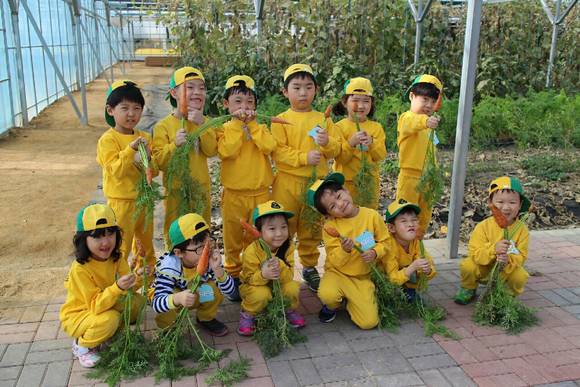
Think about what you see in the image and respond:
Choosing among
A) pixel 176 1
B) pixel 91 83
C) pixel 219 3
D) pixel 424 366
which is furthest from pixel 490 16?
pixel 91 83

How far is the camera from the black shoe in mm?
3693

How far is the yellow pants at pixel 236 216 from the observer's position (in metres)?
4.19

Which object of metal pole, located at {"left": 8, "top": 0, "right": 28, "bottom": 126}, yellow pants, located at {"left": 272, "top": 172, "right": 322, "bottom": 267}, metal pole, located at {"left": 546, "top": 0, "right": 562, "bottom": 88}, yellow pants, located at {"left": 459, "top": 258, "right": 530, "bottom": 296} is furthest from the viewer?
metal pole, located at {"left": 8, "top": 0, "right": 28, "bottom": 126}

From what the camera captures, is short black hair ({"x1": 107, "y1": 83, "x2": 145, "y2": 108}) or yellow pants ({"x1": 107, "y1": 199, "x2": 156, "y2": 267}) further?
yellow pants ({"x1": 107, "y1": 199, "x2": 156, "y2": 267})

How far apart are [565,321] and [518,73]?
8.77 metres

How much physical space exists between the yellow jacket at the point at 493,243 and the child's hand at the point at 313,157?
133 cm

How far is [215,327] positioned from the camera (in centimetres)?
371

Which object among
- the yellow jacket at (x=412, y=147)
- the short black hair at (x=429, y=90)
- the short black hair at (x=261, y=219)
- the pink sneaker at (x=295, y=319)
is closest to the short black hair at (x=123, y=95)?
the short black hair at (x=261, y=219)

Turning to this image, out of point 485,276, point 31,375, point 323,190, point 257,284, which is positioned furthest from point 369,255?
point 31,375

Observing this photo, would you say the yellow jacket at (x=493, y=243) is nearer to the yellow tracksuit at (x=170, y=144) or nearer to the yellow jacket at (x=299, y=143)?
the yellow jacket at (x=299, y=143)

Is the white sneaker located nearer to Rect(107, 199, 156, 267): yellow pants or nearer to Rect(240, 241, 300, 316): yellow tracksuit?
Rect(107, 199, 156, 267): yellow pants

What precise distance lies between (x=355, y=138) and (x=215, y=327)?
179 cm

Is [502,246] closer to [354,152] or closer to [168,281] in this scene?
[354,152]

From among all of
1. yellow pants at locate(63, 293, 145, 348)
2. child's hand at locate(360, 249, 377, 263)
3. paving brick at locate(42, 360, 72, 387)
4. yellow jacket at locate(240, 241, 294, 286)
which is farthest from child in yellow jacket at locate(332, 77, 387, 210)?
paving brick at locate(42, 360, 72, 387)
